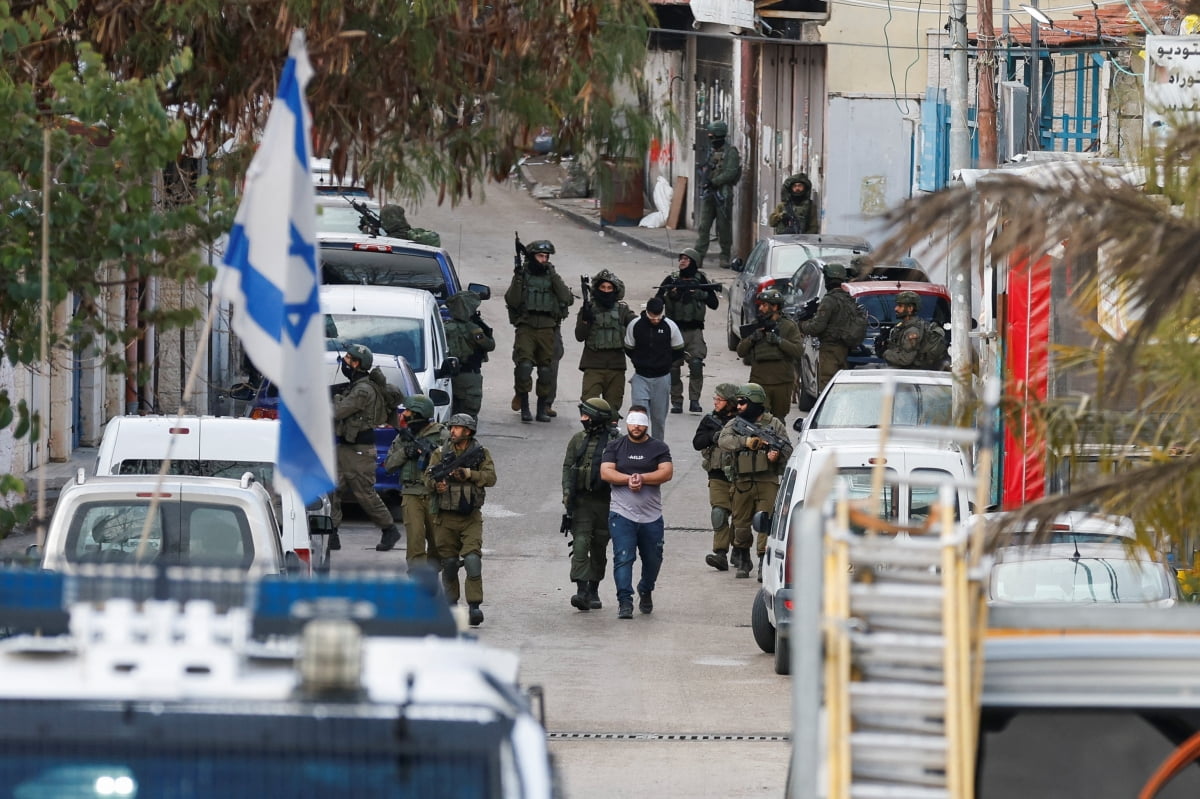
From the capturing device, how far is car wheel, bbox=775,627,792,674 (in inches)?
523

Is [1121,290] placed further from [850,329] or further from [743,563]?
[850,329]

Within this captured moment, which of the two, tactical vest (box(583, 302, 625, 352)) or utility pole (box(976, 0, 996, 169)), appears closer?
tactical vest (box(583, 302, 625, 352))

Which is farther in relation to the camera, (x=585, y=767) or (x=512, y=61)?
(x=512, y=61)

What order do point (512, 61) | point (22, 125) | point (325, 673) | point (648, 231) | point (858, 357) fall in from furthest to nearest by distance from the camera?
1. point (648, 231)
2. point (858, 357)
3. point (512, 61)
4. point (22, 125)
5. point (325, 673)

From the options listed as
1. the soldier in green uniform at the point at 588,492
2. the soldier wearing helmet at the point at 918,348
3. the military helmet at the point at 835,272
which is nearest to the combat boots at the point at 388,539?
the soldier in green uniform at the point at 588,492

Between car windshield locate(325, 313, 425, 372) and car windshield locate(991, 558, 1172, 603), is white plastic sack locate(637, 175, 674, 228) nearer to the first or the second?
car windshield locate(325, 313, 425, 372)

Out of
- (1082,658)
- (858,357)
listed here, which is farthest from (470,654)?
(858,357)

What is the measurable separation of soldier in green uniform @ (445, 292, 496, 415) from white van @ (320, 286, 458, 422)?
363mm

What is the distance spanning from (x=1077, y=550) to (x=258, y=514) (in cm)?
467

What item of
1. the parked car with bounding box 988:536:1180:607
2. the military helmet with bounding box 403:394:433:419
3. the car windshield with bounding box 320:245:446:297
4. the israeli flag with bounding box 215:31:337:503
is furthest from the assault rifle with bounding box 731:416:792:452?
the israeli flag with bounding box 215:31:337:503

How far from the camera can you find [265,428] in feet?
43.1

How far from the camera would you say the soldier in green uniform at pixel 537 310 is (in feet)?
72.1

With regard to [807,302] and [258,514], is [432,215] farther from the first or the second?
[258,514]

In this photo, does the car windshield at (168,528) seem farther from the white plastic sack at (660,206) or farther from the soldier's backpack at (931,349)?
the white plastic sack at (660,206)
